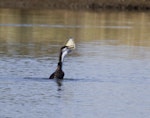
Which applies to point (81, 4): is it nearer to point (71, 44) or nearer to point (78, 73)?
point (78, 73)

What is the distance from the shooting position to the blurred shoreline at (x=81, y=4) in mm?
67812

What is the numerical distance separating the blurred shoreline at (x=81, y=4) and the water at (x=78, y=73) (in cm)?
2530

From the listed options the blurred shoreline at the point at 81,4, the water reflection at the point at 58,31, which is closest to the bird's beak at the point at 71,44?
the water reflection at the point at 58,31

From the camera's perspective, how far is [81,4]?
69.2 metres

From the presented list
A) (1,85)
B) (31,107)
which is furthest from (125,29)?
(31,107)

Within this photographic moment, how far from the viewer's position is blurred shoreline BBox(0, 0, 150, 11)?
67.8 m

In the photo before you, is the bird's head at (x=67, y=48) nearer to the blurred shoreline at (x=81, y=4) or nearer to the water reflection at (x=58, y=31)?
the water reflection at (x=58, y=31)

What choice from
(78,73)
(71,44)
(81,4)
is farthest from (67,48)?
(81,4)

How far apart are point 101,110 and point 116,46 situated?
15907 millimetres

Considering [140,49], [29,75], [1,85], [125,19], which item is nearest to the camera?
[1,85]

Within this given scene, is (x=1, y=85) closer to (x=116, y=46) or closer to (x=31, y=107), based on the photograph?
(x=31, y=107)

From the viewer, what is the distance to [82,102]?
17.6 metres

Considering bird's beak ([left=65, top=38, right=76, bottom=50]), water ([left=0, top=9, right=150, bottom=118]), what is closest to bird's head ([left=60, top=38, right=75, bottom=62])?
bird's beak ([left=65, top=38, right=76, bottom=50])

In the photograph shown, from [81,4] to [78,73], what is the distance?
1845 inches
